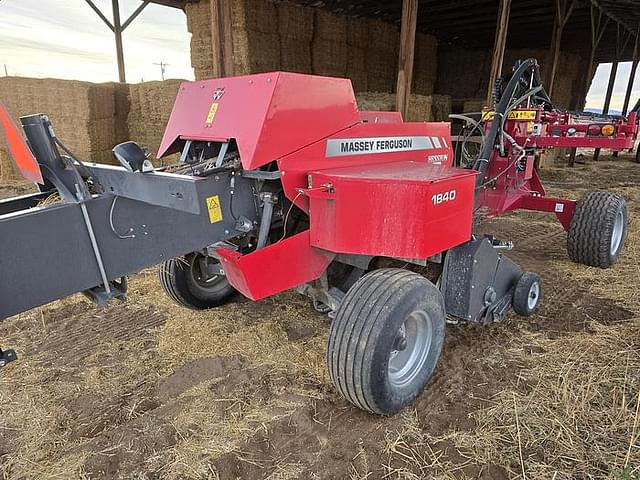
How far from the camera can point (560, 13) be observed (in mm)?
10242

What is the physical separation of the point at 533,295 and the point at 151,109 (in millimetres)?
7710

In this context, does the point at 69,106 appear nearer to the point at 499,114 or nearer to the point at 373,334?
the point at 499,114

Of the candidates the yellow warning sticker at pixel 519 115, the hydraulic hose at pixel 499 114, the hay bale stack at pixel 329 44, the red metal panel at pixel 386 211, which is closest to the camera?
the red metal panel at pixel 386 211

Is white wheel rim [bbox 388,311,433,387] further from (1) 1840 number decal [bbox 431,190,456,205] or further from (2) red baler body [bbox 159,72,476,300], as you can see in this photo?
(1) 1840 number decal [bbox 431,190,456,205]

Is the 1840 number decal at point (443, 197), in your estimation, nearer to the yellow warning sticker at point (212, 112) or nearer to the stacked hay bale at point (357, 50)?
the yellow warning sticker at point (212, 112)

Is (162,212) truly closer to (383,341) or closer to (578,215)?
(383,341)

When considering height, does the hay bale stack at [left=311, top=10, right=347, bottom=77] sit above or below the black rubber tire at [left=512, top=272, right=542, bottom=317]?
above

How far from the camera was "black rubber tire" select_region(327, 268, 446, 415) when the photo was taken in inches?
84.5

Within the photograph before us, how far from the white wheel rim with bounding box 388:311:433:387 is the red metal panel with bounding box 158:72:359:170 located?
3.72ft

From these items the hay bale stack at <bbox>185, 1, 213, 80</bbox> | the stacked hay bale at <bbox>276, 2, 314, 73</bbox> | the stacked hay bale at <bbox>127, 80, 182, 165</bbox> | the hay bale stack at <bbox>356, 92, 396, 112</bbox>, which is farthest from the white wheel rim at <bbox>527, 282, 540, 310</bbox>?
the stacked hay bale at <bbox>276, 2, 314, 73</bbox>

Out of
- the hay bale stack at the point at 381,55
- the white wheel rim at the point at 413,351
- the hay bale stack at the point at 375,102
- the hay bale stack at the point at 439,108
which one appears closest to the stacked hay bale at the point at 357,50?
the hay bale stack at the point at 381,55

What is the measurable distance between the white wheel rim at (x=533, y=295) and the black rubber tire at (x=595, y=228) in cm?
155

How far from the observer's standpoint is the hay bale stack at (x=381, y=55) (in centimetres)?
1107

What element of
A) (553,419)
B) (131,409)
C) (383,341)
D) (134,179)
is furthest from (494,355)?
(134,179)
